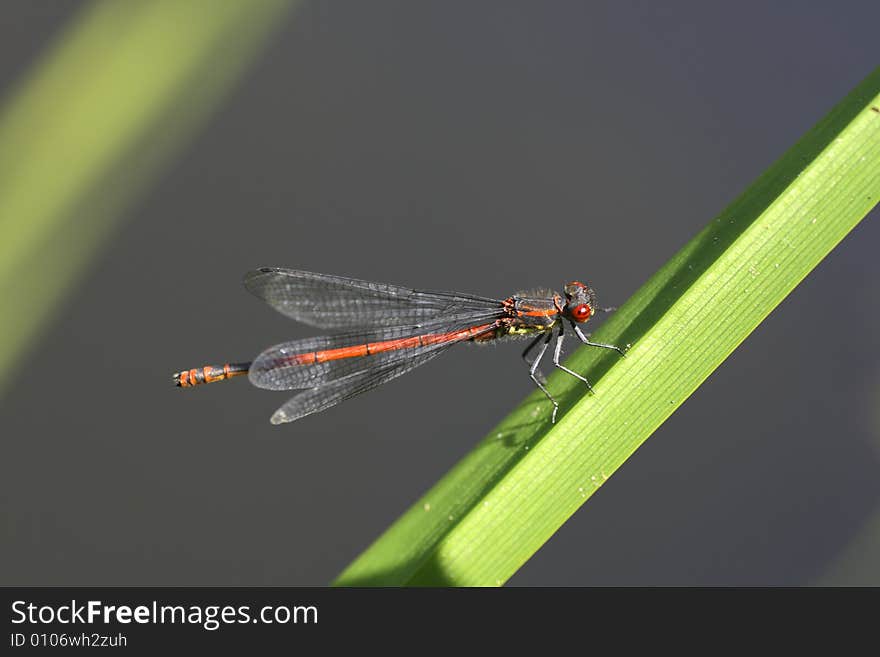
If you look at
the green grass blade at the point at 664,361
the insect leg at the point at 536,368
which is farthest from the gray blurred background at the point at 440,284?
the green grass blade at the point at 664,361

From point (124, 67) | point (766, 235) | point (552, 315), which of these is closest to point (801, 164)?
point (766, 235)

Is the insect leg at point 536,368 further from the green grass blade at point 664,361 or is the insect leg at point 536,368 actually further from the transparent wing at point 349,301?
the transparent wing at point 349,301

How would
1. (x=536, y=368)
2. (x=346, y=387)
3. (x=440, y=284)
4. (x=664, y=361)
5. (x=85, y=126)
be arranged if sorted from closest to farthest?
(x=664, y=361) → (x=85, y=126) → (x=536, y=368) → (x=346, y=387) → (x=440, y=284)

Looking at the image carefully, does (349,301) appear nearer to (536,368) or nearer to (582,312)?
(536,368)

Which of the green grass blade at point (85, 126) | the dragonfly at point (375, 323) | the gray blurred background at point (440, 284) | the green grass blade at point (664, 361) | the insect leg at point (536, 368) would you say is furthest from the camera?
the gray blurred background at point (440, 284)

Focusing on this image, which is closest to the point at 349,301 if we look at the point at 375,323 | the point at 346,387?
the point at 375,323

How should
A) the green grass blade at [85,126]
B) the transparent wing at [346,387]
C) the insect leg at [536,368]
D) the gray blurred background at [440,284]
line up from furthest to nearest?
the gray blurred background at [440,284]
the transparent wing at [346,387]
the green grass blade at [85,126]
the insect leg at [536,368]

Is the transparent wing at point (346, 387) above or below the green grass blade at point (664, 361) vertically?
above

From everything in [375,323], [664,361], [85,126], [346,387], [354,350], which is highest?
[85,126]
